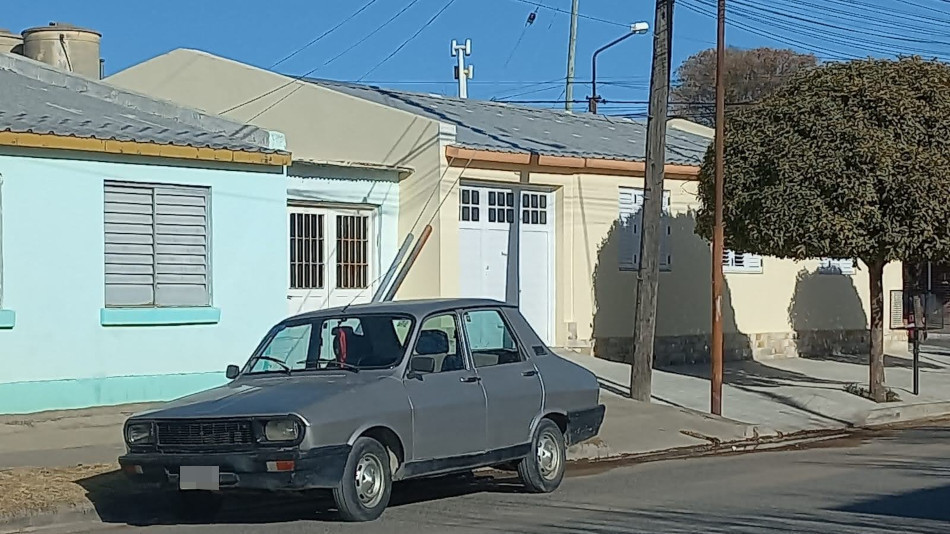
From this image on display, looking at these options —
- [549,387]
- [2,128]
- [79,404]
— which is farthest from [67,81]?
[549,387]

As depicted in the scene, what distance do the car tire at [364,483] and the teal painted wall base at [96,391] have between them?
6.62 metres

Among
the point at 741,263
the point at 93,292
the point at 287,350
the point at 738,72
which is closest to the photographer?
the point at 287,350

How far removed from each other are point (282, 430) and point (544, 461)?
2.90 meters

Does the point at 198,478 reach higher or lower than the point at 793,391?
higher

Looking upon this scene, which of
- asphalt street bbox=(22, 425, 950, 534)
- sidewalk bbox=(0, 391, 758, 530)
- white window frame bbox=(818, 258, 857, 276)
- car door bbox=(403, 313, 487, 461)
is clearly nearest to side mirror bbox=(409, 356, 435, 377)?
car door bbox=(403, 313, 487, 461)

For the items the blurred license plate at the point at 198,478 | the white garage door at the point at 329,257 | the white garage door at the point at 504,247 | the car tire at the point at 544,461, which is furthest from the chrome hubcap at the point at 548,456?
the white garage door at the point at 504,247

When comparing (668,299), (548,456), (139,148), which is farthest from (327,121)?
(548,456)

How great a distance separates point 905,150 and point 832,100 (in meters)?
1.21

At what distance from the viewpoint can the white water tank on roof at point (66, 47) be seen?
2131 centimetres

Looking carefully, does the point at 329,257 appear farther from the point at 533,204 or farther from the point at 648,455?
the point at 648,455

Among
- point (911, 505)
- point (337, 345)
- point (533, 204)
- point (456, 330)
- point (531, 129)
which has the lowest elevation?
point (911, 505)

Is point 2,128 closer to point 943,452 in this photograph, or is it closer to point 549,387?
point 549,387

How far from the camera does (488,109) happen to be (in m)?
27.3

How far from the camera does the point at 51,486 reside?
11.1 m
